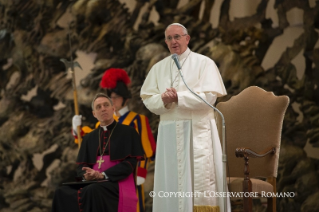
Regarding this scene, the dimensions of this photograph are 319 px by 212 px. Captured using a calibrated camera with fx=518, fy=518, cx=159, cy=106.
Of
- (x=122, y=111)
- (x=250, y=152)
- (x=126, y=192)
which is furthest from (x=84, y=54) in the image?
(x=250, y=152)

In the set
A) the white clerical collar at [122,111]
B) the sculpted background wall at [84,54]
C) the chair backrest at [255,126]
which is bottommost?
the chair backrest at [255,126]

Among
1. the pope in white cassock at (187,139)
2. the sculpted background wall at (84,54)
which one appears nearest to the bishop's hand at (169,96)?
the pope in white cassock at (187,139)

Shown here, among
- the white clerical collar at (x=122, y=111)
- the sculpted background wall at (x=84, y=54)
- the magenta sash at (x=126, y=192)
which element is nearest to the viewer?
the magenta sash at (x=126, y=192)

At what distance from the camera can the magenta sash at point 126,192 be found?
5.54m

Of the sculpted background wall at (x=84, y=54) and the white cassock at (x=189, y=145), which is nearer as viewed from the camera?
the white cassock at (x=189, y=145)

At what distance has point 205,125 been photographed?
5.20 meters

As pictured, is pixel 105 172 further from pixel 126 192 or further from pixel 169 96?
pixel 169 96

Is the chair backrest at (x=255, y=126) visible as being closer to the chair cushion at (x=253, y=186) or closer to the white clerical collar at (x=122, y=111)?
the chair cushion at (x=253, y=186)

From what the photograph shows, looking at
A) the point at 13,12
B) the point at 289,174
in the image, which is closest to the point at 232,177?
the point at 289,174

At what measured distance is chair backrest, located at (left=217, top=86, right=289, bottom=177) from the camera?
17.9 ft

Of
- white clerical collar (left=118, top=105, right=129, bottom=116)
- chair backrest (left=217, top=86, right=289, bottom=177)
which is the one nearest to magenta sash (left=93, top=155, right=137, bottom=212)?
chair backrest (left=217, top=86, right=289, bottom=177)

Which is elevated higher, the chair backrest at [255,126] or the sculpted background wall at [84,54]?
the sculpted background wall at [84,54]

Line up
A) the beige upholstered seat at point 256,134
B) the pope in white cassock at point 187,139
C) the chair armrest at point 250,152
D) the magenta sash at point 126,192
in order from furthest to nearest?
the magenta sash at point 126,192 → the beige upholstered seat at point 256,134 → the pope in white cassock at point 187,139 → the chair armrest at point 250,152

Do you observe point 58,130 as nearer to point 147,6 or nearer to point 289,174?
point 147,6
